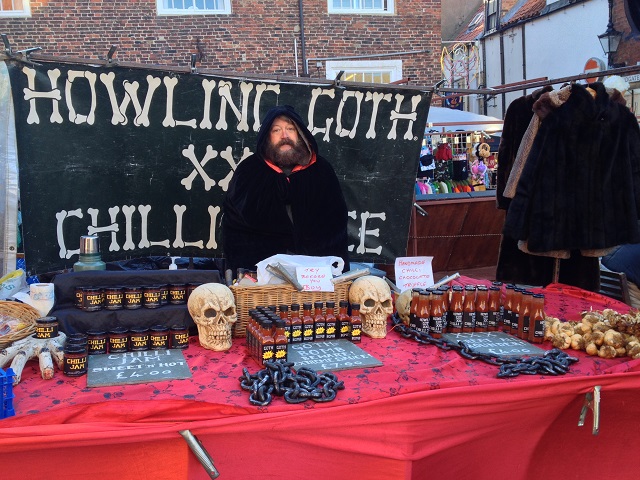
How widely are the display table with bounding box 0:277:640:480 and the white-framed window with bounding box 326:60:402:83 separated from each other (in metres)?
9.66

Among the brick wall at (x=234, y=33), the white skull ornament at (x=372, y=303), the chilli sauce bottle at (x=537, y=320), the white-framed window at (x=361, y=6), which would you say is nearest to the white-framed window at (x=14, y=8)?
the brick wall at (x=234, y=33)

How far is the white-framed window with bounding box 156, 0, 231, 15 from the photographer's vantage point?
10.9m

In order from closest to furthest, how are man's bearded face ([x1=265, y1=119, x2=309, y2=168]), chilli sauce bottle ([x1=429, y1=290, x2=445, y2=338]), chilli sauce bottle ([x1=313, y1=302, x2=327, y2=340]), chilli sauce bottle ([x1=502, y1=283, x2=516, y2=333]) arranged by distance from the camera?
chilli sauce bottle ([x1=313, y1=302, x2=327, y2=340]) < chilli sauce bottle ([x1=429, y1=290, x2=445, y2=338]) < chilli sauce bottle ([x1=502, y1=283, x2=516, y2=333]) < man's bearded face ([x1=265, y1=119, x2=309, y2=168])

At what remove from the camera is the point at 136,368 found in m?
2.37

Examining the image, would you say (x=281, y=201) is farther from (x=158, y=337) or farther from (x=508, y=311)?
(x=508, y=311)

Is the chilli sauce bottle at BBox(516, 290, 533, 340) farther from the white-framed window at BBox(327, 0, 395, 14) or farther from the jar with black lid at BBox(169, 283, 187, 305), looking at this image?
the white-framed window at BBox(327, 0, 395, 14)

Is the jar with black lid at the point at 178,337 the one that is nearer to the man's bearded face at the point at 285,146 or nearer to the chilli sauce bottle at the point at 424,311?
the chilli sauce bottle at the point at 424,311

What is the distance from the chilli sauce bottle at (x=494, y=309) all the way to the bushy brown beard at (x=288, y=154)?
1.38 meters

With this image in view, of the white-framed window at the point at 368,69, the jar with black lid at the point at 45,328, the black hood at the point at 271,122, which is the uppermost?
the white-framed window at the point at 368,69

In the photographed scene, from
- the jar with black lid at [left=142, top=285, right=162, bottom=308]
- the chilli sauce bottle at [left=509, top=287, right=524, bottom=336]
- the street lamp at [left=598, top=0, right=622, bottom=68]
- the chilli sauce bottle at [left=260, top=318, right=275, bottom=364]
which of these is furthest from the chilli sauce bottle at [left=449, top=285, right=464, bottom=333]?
the street lamp at [left=598, top=0, right=622, bottom=68]

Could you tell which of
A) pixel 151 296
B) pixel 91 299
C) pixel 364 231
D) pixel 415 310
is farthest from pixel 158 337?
pixel 364 231

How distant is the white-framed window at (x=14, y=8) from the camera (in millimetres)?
10555

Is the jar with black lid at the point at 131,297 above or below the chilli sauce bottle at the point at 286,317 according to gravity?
above

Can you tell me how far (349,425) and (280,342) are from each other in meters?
0.47
